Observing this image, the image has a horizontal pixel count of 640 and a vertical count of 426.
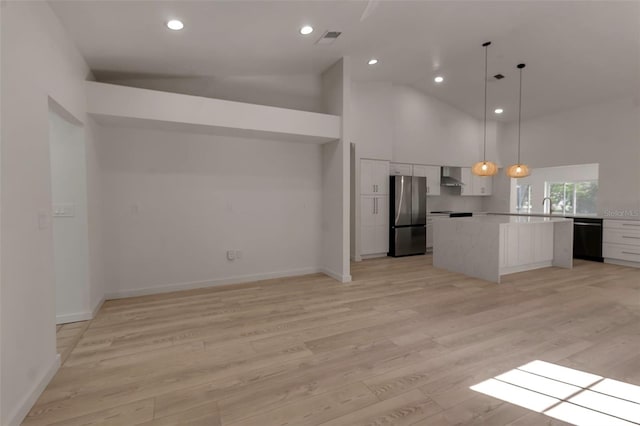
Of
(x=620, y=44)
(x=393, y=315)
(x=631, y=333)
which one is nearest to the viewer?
(x=631, y=333)

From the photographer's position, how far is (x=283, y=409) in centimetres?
183

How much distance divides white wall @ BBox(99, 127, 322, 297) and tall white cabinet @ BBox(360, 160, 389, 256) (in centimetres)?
147

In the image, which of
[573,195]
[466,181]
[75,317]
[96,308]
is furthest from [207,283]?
[573,195]

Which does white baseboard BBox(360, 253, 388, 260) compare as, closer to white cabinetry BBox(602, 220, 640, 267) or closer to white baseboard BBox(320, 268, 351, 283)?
white baseboard BBox(320, 268, 351, 283)

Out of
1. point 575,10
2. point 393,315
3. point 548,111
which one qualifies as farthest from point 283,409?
point 548,111

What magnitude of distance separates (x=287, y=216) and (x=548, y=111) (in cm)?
652

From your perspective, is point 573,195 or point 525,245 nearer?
point 525,245

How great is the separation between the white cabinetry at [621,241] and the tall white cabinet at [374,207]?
4.14 meters

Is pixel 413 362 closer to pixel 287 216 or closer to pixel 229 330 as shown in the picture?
pixel 229 330

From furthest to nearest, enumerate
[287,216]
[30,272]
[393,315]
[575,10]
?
[287,216] < [575,10] < [393,315] < [30,272]

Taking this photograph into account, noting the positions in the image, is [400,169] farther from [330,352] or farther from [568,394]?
[568,394]

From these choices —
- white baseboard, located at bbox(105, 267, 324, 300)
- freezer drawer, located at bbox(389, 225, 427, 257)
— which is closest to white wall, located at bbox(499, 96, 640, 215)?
freezer drawer, located at bbox(389, 225, 427, 257)

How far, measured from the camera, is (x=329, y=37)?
12.2 ft

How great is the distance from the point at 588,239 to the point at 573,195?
4372 millimetres
